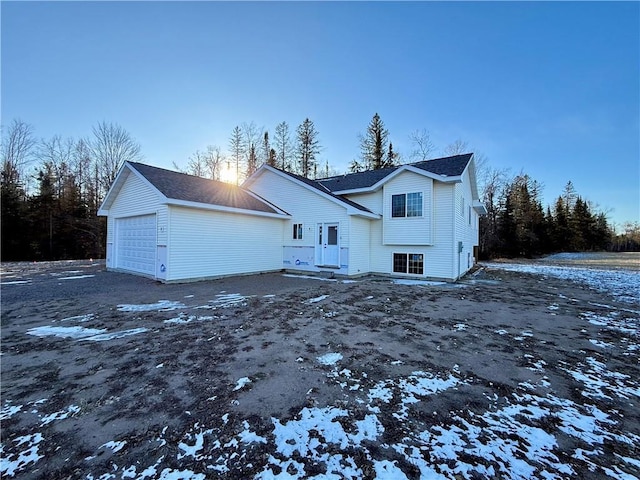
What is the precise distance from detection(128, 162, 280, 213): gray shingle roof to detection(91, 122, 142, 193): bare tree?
16333 mm

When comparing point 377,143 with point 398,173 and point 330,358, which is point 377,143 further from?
point 330,358

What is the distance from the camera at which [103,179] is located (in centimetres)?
2447

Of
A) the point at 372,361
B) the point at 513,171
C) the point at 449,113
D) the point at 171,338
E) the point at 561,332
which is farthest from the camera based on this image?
the point at 513,171

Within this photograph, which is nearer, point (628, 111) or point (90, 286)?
point (90, 286)

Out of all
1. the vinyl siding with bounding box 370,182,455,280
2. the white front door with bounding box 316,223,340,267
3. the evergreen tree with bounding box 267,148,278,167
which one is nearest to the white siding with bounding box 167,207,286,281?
the white front door with bounding box 316,223,340,267

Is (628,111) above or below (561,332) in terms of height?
above

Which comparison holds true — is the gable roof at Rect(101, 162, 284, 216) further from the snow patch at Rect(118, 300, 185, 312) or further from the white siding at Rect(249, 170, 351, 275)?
the snow patch at Rect(118, 300, 185, 312)

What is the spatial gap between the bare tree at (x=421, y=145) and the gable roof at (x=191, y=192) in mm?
19490

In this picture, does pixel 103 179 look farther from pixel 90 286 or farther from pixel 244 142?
pixel 90 286

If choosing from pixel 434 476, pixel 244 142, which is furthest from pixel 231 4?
pixel 244 142

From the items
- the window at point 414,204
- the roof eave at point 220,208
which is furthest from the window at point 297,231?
the window at point 414,204

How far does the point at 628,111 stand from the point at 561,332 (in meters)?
17.1

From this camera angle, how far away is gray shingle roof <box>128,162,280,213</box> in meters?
10.5

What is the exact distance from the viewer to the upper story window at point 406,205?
472 inches
